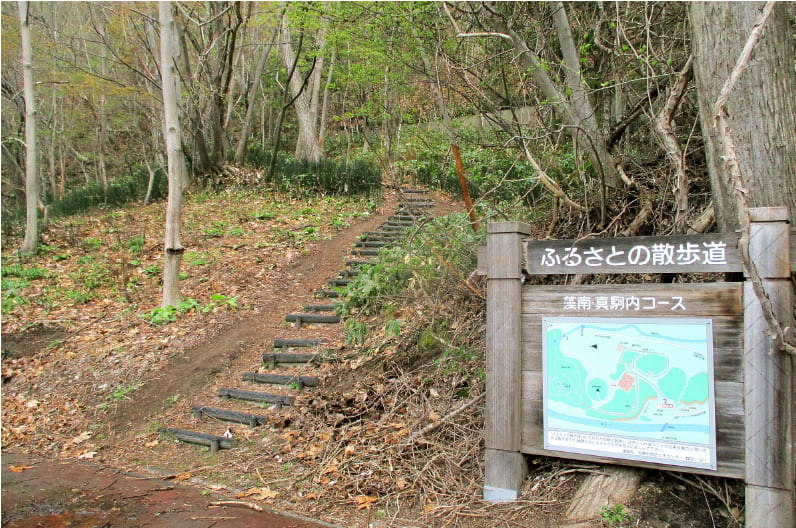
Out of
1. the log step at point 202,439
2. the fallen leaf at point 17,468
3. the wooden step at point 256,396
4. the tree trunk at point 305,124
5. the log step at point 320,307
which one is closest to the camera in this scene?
the fallen leaf at point 17,468

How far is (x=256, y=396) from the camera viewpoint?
253 inches

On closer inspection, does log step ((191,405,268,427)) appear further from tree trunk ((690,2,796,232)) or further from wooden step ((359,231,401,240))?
wooden step ((359,231,401,240))

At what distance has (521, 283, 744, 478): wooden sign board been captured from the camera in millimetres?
3217

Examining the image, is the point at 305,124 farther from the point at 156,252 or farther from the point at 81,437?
the point at 81,437

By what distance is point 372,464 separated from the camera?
4574mm

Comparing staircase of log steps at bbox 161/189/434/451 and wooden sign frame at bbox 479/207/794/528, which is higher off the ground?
wooden sign frame at bbox 479/207/794/528

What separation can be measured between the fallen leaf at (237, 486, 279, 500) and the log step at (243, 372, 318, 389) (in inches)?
65.5

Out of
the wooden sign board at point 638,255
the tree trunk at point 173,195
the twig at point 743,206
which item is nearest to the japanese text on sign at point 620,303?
the wooden sign board at point 638,255

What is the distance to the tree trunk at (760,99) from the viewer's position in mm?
3473

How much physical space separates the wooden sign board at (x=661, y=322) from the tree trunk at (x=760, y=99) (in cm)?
67

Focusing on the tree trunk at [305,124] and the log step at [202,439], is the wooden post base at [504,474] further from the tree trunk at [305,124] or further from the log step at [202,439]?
the tree trunk at [305,124]

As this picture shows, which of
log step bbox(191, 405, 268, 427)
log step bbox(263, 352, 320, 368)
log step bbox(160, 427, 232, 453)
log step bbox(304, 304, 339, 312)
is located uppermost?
log step bbox(304, 304, 339, 312)

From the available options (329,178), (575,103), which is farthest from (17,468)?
(329,178)

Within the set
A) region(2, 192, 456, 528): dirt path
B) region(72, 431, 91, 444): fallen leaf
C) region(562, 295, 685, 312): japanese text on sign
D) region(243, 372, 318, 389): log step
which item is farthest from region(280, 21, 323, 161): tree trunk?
region(562, 295, 685, 312): japanese text on sign
